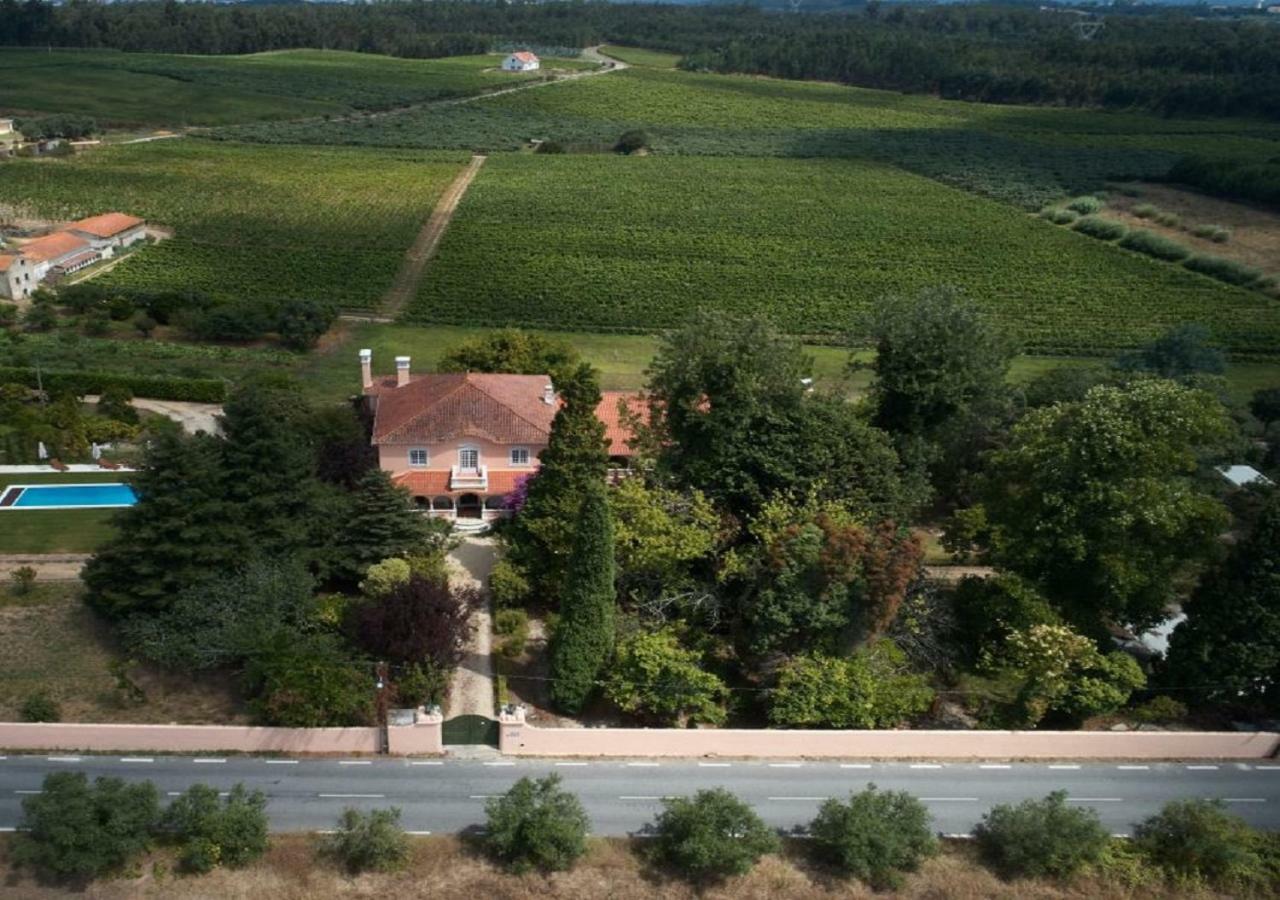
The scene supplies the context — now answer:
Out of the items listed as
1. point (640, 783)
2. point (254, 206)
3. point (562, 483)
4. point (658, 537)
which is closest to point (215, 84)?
point (254, 206)

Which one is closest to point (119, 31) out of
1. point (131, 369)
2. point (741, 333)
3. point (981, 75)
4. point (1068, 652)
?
point (981, 75)

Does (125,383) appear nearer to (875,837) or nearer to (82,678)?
(82,678)

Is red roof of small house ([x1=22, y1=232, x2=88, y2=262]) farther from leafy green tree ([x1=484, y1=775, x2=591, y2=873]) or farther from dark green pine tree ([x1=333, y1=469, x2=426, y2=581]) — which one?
leafy green tree ([x1=484, y1=775, x2=591, y2=873])

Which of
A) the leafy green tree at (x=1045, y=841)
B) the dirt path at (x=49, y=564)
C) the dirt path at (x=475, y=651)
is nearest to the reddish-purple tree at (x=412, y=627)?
the dirt path at (x=475, y=651)

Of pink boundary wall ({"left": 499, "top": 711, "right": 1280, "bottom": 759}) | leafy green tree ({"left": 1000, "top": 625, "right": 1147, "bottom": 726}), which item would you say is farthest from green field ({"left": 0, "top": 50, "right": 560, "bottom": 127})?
leafy green tree ({"left": 1000, "top": 625, "right": 1147, "bottom": 726})

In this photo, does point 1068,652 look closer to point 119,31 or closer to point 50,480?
point 50,480
